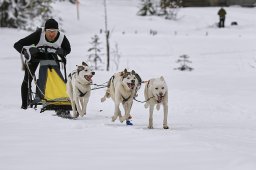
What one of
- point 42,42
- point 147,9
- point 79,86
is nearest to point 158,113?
point 79,86

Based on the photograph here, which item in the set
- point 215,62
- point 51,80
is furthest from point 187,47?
point 51,80

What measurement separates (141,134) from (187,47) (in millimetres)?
25046

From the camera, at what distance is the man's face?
7914 mm

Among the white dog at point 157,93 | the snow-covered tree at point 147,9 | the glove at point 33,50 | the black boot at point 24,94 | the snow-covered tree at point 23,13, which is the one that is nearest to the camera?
the white dog at point 157,93

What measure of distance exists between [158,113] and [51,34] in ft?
11.8

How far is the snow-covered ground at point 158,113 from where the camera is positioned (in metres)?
3.81

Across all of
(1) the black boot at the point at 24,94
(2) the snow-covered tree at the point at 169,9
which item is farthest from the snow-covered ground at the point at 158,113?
(2) the snow-covered tree at the point at 169,9

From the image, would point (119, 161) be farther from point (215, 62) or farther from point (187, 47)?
point (187, 47)

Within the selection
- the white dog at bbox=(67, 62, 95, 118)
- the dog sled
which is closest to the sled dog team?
the white dog at bbox=(67, 62, 95, 118)

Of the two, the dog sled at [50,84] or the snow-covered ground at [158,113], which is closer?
the snow-covered ground at [158,113]

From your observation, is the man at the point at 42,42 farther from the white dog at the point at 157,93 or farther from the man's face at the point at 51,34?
the white dog at the point at 157,93

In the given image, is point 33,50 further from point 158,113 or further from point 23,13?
point 23,13

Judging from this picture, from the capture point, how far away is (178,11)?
1916 inches

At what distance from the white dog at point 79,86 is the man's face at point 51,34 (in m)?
0.67
